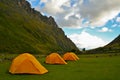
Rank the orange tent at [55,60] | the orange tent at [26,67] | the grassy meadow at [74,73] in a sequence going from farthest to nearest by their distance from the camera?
the orange tent at [55,60] < the orange tent at [26,67] < the grassy meadow at [74,73]

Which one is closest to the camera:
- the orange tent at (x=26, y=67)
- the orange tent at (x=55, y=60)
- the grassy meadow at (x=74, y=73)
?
the grassy meadow at (x=74, y=73)

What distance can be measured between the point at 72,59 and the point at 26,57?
28.1m

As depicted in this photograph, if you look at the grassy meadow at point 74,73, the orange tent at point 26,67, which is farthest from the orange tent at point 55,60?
the orange tent at point 26,67

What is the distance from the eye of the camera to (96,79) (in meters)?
24.2

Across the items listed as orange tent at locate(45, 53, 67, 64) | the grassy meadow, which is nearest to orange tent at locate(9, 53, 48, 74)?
the grassy meadow

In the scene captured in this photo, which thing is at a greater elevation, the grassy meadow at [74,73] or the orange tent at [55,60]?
the orange tent at [55,60]

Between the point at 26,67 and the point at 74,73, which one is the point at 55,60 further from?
the point at 26,67

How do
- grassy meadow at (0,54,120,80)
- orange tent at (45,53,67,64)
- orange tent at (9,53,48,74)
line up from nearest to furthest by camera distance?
1. grassy meadow at (0,54,120,80)
2. orange tent at (9,53,48,74)
3. orange tent at (45,53,67,64)

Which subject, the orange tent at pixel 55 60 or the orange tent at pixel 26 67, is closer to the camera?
the orange tent at pixel 26 67

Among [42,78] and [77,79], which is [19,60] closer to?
[42,78]

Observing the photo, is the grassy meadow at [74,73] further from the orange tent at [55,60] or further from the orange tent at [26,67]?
the orange tent at [55,60]

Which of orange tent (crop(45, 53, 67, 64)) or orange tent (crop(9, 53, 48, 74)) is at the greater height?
orange tent (crop(45, 53, 67, 64))

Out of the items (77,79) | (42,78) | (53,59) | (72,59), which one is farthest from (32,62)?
(72,59)

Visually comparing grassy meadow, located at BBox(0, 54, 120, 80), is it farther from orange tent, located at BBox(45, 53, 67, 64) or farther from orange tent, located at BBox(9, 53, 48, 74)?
orange tent, located at BBox(45, 53, 67, 64)
